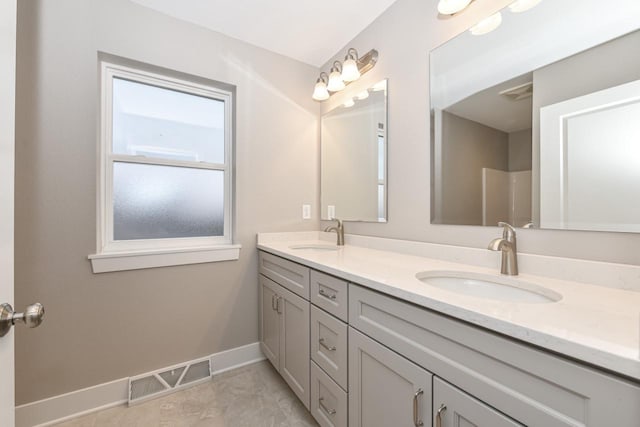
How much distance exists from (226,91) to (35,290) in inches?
64.0

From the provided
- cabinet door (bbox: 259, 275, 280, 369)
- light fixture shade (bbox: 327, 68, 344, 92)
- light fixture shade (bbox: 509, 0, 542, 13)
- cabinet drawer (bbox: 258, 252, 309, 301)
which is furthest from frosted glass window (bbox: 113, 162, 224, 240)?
light fixture shade (bbox: 509, 0, 542, 13)

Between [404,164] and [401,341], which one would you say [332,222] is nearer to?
[404,164]

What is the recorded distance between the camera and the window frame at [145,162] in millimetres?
1522

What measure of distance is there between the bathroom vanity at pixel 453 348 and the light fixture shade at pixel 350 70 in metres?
1.20


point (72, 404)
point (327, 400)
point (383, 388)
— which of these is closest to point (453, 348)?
point (383, 388)

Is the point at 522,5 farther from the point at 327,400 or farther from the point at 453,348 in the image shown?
the point at 327,400

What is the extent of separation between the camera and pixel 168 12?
5.29ft

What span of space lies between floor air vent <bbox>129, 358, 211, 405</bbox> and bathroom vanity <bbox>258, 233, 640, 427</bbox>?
72 centimetres

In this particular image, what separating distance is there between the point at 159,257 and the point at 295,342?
3.23ft

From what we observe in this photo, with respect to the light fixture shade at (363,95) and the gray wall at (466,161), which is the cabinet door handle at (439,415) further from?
the light fixture shade at (363,95)

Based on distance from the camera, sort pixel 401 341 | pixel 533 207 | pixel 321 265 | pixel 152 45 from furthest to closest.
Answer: pixel 152 45
pixel 321 265
pixel 533 207
pixel 401 341

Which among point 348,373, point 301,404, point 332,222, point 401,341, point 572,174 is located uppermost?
point 572,174

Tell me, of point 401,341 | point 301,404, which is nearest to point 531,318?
point 401,341

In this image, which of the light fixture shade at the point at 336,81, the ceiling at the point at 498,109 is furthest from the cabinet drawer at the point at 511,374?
the light fixture shade at the point at 336,81
